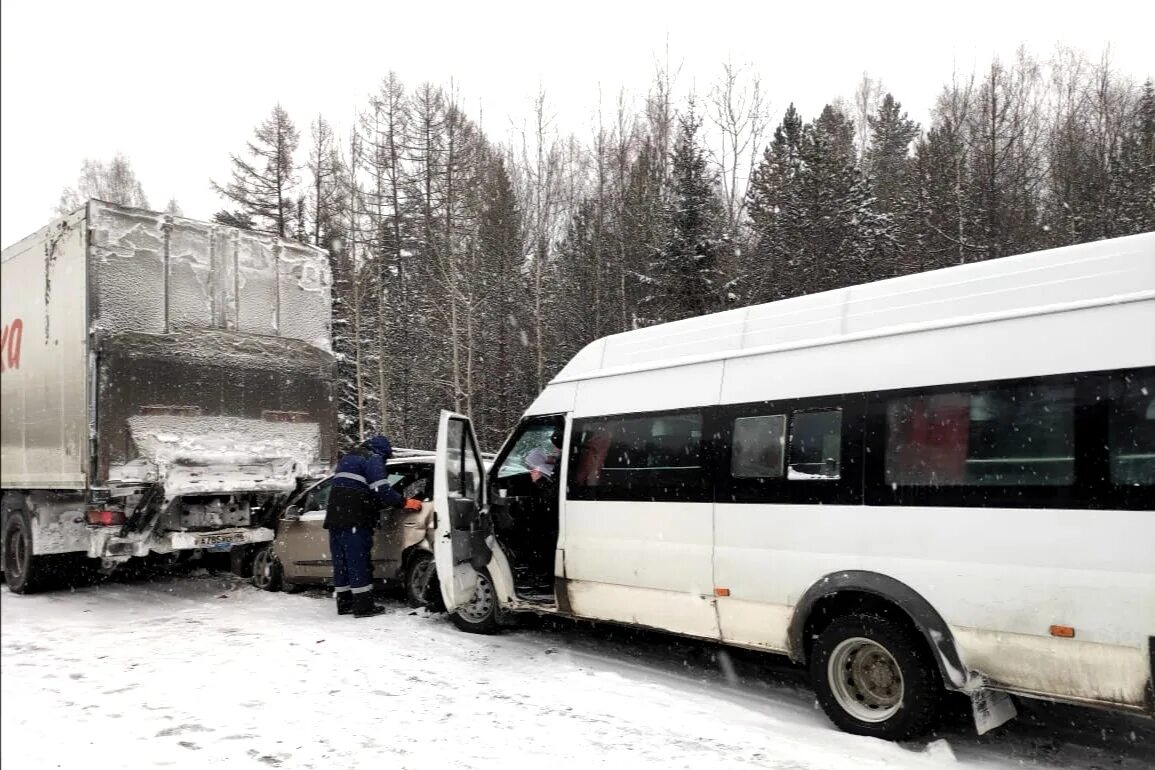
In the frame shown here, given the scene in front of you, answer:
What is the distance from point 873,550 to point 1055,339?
1484 mm

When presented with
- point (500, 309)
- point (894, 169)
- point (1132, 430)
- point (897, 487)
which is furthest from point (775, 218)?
point (1132, 430)

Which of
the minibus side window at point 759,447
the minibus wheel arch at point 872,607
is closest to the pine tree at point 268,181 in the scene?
the minibus side window at point 759,447

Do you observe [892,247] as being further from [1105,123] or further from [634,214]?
[634,214]

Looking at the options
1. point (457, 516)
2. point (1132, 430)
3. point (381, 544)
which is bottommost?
point (381, 544)

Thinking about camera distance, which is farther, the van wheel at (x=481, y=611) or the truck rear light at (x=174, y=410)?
the truck rear light at (x=174, y=410)

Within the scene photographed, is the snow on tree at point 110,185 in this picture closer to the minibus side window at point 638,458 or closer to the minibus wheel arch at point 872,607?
the minibus side window at point 638,458

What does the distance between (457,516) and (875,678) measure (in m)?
3.47

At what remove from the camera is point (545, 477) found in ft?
23.2

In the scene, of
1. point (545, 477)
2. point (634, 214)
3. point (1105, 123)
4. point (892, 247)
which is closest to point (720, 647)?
point (545, 477)

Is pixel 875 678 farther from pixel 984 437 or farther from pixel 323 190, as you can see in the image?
pixel 323 190

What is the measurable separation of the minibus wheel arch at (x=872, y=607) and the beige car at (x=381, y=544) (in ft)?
13.3

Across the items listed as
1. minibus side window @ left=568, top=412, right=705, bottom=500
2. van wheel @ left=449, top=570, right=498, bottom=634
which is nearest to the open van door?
van wheel @ left=449, top=570, right=498, bottom=634

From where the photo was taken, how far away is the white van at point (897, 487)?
3727 millimetres

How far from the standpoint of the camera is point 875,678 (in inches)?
183
